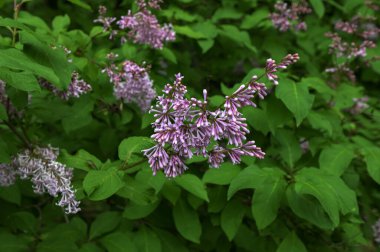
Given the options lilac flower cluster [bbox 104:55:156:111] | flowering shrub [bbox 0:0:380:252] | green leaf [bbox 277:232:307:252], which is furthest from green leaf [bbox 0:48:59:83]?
green leaf [bbox 277:232:307:252]

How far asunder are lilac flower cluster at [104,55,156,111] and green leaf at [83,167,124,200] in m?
0.88

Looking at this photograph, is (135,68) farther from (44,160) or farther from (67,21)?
(67,21)

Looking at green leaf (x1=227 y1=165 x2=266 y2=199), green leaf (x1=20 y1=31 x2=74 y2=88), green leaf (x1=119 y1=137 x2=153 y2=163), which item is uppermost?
green leaf (x1=20 y1=31 x2=74 y2=88)

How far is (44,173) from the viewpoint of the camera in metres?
2.66

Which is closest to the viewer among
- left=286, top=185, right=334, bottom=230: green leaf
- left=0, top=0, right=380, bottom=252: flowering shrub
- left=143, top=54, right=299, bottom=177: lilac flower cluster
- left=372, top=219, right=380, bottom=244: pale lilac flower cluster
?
left=143, top=54, right=299, bottom=177: lilac flower cluster

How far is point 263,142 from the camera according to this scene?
3.66 m

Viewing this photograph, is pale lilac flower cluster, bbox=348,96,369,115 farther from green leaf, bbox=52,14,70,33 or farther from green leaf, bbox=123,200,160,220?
green leaf, bbox=52,14,70,33

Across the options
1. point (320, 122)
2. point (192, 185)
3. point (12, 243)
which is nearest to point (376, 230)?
point (320, 122)

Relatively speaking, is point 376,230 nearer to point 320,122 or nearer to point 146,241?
point 320,122

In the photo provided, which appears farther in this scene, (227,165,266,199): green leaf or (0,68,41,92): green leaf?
(227,165,266,199): green leaf

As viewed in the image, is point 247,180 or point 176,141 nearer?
point 176,141

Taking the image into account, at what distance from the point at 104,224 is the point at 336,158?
162 centimetres

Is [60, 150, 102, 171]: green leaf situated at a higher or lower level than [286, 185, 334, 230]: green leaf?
higher

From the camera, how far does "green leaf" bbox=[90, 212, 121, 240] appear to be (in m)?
3.11
